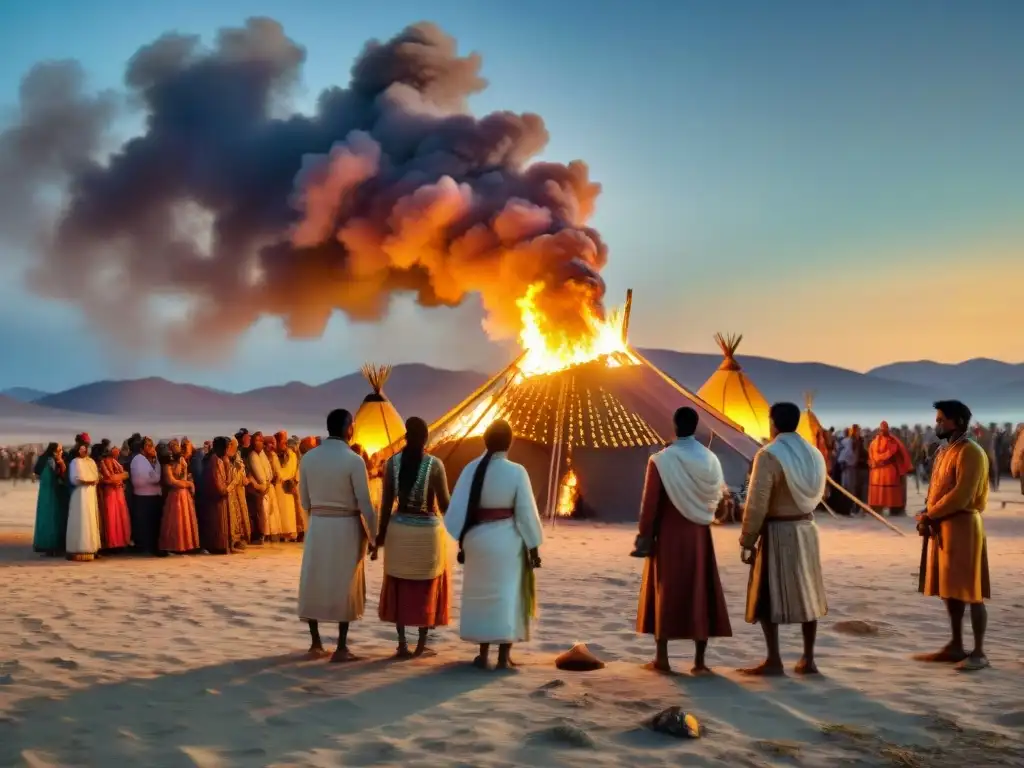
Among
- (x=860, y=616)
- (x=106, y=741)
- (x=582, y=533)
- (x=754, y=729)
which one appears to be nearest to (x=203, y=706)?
(x=106, y=741)

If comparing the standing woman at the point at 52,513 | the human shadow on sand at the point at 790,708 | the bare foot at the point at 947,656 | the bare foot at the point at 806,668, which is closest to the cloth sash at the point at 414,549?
the human shadow on sand at the point at 790,708

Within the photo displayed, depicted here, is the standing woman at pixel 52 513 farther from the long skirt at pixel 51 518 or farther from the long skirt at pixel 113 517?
the long skirt at pixel 113 517

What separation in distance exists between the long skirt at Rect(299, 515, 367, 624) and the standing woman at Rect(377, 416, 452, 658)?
0.49 ft

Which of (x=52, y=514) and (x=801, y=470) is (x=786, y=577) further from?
(x=52, y=514)

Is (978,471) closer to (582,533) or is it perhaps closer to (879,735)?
(879,735)

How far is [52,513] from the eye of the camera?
10.9 m

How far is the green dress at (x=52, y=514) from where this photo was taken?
10859mm

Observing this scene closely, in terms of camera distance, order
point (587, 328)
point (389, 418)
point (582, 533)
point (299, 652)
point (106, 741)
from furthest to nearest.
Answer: point (389, 418) < point (587, 328) < point (582, 533) < point (299, 652) < point (106, 741)

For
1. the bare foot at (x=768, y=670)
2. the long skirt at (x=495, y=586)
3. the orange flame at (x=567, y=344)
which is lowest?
the bare foot at (x=768, y=670)

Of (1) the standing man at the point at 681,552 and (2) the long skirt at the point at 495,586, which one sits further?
(2) the long skirt at the point at 495,586

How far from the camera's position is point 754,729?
4195 millimetres

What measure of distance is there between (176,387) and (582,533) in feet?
439

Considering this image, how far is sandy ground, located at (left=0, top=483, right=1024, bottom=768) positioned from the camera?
3902mm

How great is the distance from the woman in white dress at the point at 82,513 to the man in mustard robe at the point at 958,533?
8.47 m
